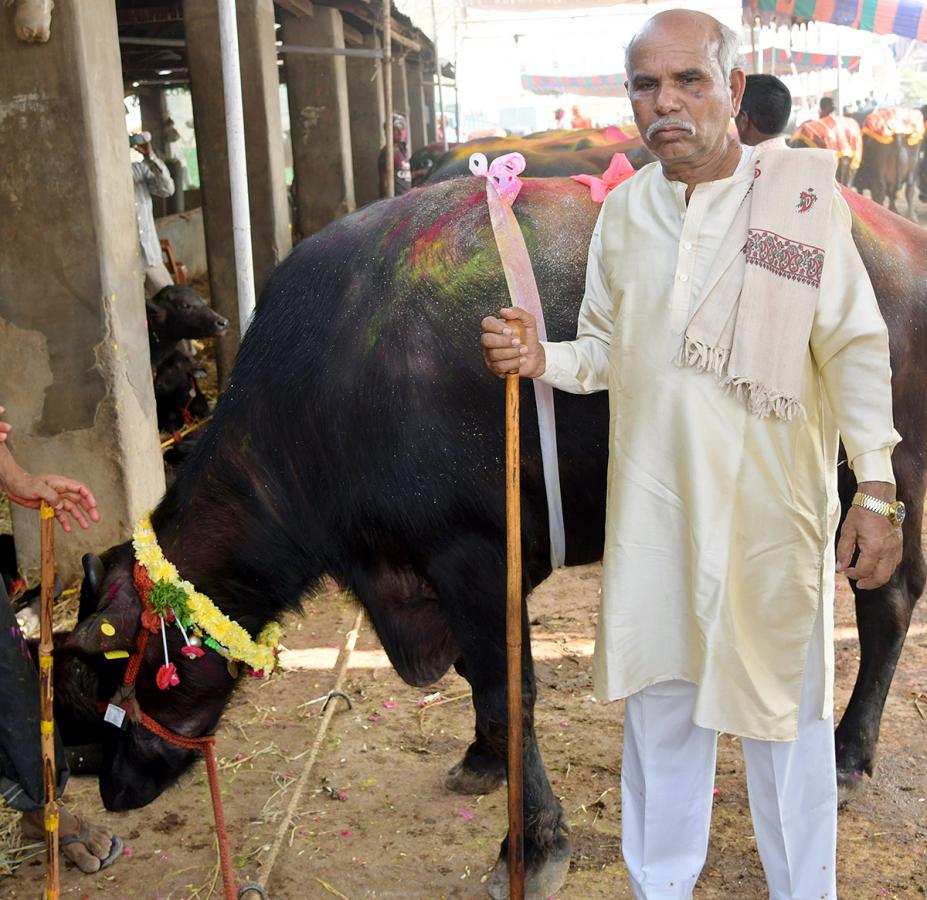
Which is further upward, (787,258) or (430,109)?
(430,109)

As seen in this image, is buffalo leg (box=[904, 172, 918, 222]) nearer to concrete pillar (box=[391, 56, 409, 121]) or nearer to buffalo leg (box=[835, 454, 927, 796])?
concrete pillar (box=[391, 56, 409, 121])

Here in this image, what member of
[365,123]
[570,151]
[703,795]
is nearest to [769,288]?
[703,795]

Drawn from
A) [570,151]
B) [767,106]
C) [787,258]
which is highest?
[767,106]

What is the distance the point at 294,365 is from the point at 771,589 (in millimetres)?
1317

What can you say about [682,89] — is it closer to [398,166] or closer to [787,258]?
[787,258]

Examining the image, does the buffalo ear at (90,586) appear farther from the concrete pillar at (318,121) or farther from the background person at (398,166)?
the background person at (398,166)

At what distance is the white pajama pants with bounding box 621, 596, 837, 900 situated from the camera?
2283mm

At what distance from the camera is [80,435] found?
461cm

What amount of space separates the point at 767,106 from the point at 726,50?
128 inches

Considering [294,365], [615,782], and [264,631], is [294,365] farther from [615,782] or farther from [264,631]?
[615,782]

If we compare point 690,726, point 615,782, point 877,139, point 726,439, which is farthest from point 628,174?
point 877,139

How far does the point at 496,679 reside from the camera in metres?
2.80

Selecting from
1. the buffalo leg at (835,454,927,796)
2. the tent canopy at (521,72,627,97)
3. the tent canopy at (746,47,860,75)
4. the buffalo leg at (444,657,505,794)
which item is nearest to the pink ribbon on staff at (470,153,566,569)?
the buffalo leg at (444,657,505,794)

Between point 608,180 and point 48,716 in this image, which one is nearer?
point 48,716
